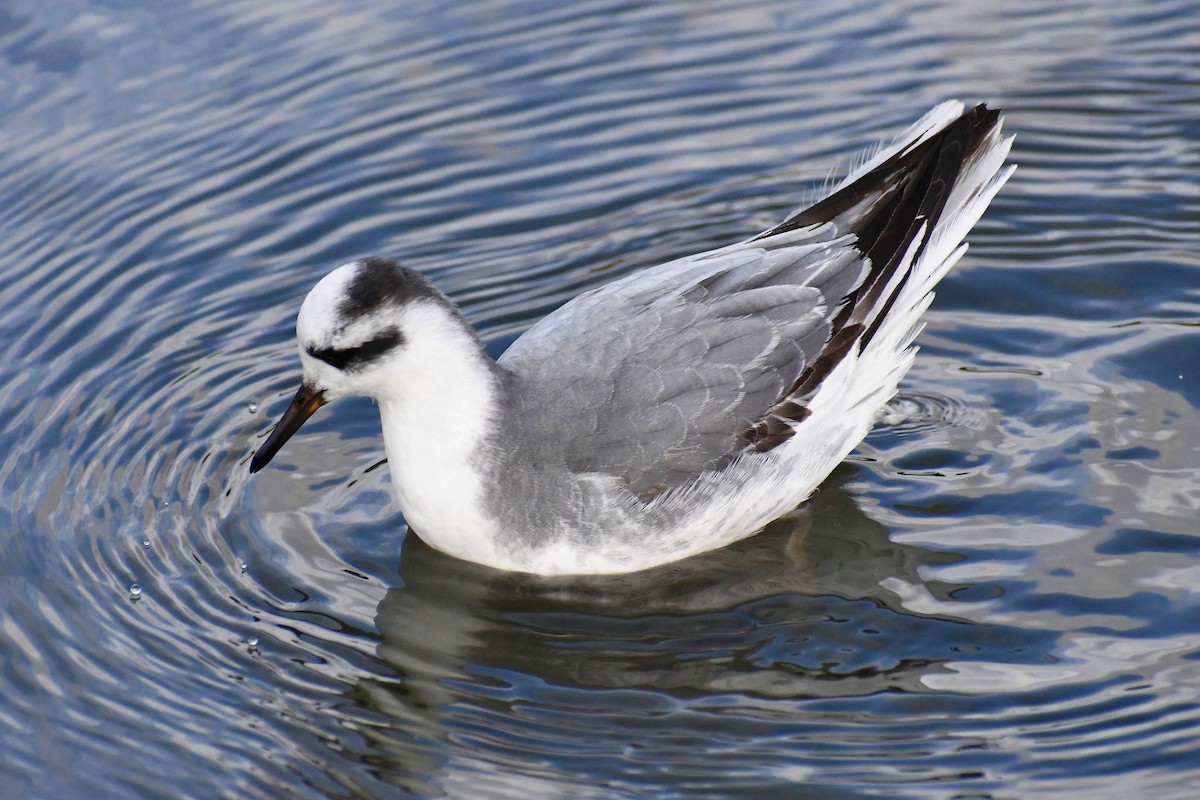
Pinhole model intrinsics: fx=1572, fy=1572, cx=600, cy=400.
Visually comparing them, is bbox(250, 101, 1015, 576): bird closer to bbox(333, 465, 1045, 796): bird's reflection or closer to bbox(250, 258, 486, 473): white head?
bbox(250, 258, 486, 473): white head

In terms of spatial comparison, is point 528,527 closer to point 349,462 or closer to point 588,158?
point 349,462

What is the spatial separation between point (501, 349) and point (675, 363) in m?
2.11

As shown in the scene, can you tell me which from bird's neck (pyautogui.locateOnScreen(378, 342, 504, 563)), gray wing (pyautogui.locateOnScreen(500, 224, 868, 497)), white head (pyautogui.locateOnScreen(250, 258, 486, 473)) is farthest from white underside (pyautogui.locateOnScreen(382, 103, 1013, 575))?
white head (pyautogui.locateOnScreen(250, 258, 486, 473))

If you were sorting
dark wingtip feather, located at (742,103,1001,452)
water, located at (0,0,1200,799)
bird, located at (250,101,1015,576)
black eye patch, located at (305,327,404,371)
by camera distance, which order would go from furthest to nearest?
1. dark wingtip feather, located at (742,103,1001,452)
2. bird, located at (250,101,1015,576)
3. black eye patch, located at (305,327,404,371)
4. water, located at (0,0,1200,799)

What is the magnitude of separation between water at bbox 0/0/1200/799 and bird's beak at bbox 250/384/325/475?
55cm

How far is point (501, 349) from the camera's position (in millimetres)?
8797

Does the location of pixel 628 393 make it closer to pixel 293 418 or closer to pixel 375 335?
pixel 375 335

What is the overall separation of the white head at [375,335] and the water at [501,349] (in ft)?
3.20

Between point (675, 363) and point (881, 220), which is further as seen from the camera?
point (881, 220)

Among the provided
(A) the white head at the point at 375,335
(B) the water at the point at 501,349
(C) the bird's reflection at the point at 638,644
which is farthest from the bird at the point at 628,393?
(B) the water at the point at 501,349

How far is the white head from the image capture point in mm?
6520

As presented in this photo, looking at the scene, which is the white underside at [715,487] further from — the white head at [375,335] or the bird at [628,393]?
the white head at [375,335]

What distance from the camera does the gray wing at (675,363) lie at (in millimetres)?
6848

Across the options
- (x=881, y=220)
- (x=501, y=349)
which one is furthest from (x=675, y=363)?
(x=501, y=349)
